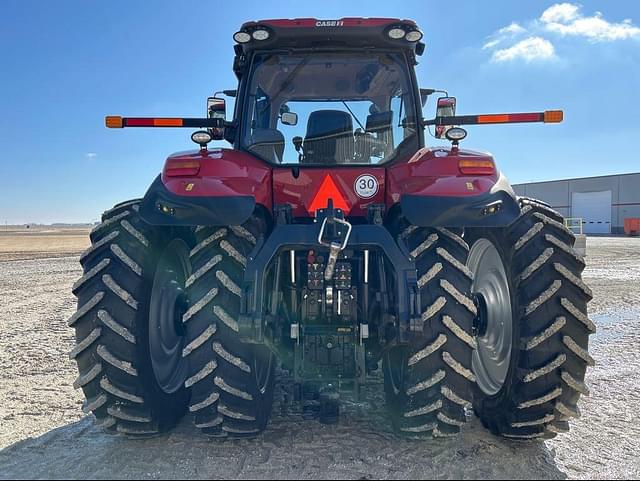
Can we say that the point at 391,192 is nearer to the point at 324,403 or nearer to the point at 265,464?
the point at 324,403

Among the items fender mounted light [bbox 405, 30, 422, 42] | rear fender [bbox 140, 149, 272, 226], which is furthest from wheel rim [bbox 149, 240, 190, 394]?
fender mounted light [bbox 405, 30, 422, 42]

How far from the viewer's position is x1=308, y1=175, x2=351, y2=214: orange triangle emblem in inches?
107

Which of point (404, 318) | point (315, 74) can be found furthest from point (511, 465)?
point (315, 74)

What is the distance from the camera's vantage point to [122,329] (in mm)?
2520

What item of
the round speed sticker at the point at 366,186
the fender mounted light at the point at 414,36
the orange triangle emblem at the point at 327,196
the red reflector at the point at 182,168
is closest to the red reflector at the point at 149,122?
the red reflector at the point at 182,168

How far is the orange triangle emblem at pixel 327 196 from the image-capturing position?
2713mm

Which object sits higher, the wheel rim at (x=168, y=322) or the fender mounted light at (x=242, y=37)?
the fender mounted light at (x=242, y=37)

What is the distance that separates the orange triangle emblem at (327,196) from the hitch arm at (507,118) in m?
0.90

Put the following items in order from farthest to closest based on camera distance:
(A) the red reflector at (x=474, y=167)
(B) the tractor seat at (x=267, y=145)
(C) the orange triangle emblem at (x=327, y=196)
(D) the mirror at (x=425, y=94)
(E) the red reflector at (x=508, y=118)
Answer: (D) the mirror at (x=425, y=94), (B) the tractor seat at (x=267, y=145), (E) the red reflector at (x=508, y=118), (C) the orange triangle emblem at (x=327, y=196), (A) the red reflector at (x=474, y=167)

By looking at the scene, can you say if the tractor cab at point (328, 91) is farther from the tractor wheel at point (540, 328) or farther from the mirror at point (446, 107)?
the tractor wheel at point (540, 328)

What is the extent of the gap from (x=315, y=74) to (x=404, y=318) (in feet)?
5.80

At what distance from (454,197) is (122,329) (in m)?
1.96

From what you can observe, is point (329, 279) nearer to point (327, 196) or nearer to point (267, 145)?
point (327, 196)

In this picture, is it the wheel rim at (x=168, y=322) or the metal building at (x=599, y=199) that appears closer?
the wheel rim at (x=168, y=322)
